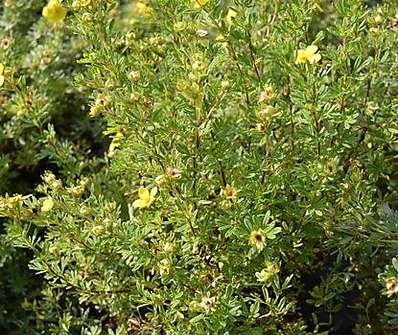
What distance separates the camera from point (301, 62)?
1551 millimetres

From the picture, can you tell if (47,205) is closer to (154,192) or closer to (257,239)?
(154,192)

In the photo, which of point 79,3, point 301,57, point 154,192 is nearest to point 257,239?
point 154,192

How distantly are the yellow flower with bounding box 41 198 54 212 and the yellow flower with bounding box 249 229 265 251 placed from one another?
0.47 m

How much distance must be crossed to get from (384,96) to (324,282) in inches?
21.7

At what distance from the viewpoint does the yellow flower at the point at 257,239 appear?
5.01 ft

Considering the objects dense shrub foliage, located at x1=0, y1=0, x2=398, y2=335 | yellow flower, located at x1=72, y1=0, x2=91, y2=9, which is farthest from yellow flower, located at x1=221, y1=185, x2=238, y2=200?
yellow flower, located at x1=72, y1=0, x2=91, y2=9

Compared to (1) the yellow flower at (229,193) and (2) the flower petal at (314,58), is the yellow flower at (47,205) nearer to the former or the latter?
(1) the yellow flower at (229,193)

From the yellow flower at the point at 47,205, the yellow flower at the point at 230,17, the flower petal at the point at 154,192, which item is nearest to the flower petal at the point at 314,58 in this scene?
the yellow flower at the point at 230,17

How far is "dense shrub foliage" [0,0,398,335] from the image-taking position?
1.60 meters

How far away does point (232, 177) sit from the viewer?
172 centimetres

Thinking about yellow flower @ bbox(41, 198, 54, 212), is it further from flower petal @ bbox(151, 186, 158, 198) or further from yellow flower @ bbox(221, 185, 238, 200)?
yellow flower @ bbox(221, 185, 238, 200)

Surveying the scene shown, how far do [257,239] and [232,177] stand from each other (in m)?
0.22

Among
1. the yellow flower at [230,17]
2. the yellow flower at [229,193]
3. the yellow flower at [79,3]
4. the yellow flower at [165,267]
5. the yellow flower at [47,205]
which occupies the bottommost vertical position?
the yellow flower at [165,267]

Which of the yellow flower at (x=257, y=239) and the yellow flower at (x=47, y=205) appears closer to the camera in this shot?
the yellow flower at (x=257, y=239)
